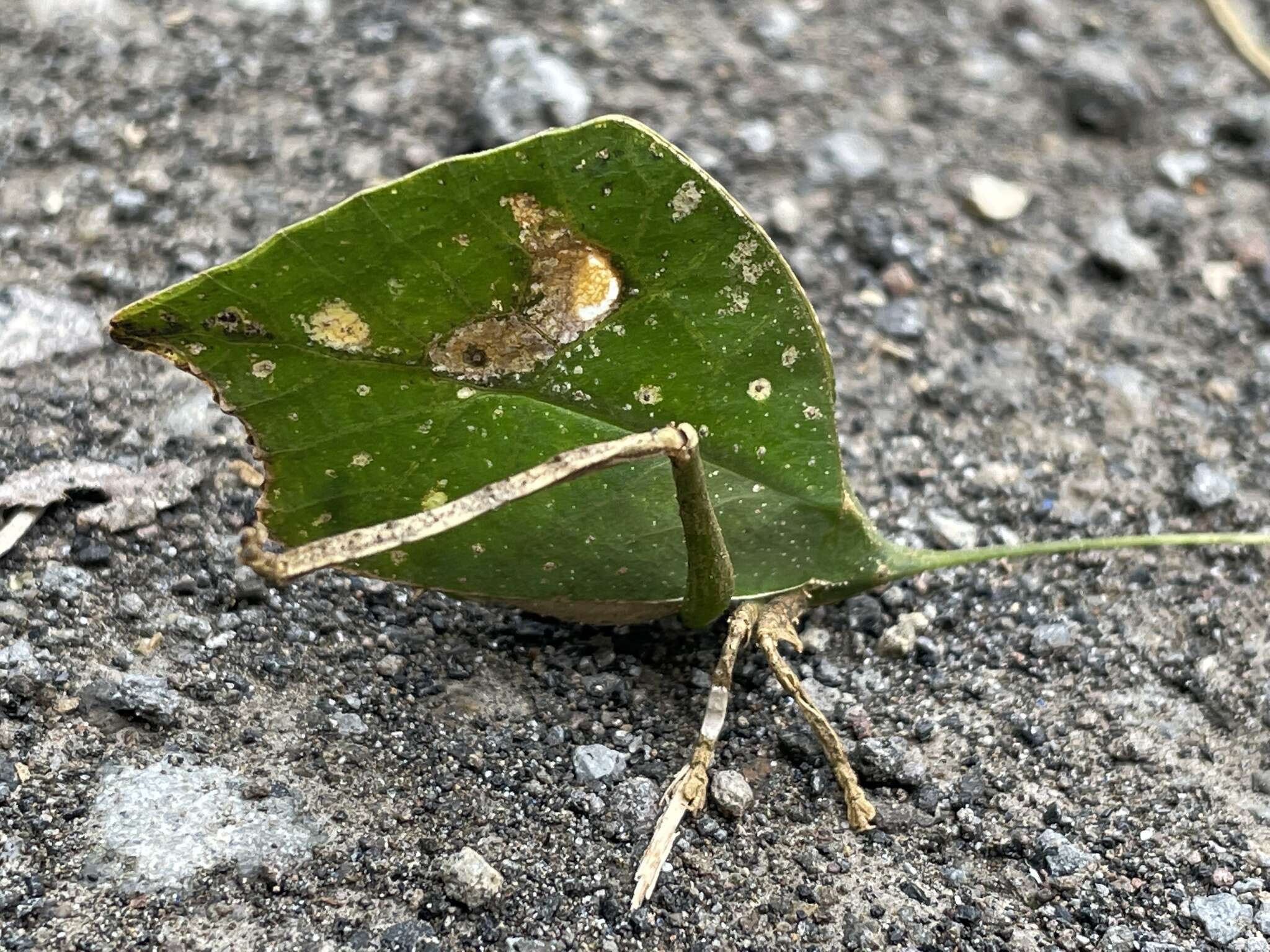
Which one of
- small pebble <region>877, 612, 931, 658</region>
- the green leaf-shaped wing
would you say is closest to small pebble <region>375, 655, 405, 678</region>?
the green leaf-shaped wing

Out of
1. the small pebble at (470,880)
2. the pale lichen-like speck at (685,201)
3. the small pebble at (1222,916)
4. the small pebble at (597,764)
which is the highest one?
the pale lichen-like speck at (685,201)

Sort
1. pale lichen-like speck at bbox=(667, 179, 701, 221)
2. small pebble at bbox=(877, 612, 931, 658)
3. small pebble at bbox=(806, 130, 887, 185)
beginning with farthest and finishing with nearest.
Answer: small pebble at bbox=(806, 130, 887, 185) < small pebble at bbox=(877, 612, 931, 658) < pale lichen-like speck at bbox=(667, 179, 701, 221)

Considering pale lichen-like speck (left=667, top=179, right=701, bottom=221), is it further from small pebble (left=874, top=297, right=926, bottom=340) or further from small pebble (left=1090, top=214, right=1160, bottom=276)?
small pebble (left=1090, top=214, right=1160, bottom=276)

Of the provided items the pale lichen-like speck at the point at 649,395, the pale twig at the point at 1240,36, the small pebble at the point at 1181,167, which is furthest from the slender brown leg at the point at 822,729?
the pale twig at the point at 1240,36

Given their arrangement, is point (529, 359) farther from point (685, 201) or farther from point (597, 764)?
point (597, 764)

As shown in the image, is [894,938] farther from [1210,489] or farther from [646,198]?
[1210,489]

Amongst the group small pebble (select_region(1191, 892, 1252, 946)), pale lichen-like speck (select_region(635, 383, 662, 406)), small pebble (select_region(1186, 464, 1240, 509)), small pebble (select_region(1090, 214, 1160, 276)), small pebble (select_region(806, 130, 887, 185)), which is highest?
pale lichen-like speck (select_region(635, 383, 662, 406))

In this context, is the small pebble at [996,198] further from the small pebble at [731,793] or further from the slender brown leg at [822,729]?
the small pebble at [731,793]

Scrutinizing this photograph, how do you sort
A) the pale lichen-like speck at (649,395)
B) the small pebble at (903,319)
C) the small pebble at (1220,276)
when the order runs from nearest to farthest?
the pale lichen-like speck at (649,395) → the small pebble at (903,319) → the small pebble at (1220,276)
